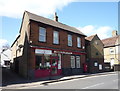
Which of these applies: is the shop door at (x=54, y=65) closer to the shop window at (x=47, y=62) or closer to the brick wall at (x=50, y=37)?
the shop window at (x=47, y=62)

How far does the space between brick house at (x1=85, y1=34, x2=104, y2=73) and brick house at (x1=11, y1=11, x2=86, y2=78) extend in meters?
2.59

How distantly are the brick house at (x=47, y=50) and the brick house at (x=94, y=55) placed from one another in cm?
259

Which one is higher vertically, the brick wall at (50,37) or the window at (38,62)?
the brick wall at (50,37)

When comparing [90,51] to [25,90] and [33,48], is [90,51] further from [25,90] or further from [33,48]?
[25,90]

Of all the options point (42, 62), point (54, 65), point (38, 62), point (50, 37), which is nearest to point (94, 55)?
point (54, 65)

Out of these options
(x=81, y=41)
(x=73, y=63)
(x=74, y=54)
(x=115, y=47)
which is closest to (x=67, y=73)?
(x=73, y=63)

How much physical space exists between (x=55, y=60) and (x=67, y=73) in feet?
9.49

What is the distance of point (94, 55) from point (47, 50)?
37.5 ft

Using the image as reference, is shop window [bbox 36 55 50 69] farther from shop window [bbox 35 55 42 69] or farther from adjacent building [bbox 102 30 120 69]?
adjacent building [bbox 102 30 120 69]

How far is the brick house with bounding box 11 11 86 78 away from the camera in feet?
48.2

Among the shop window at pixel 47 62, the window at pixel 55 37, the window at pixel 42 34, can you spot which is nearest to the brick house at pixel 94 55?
the window at pixel 55 37

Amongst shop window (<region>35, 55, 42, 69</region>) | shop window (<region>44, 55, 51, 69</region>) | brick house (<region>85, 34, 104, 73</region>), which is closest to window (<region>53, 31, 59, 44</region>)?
shop window (<region>44, 55, 51, 69</region>)

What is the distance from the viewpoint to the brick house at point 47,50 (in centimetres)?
1469

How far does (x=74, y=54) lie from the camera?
19.5 meters
